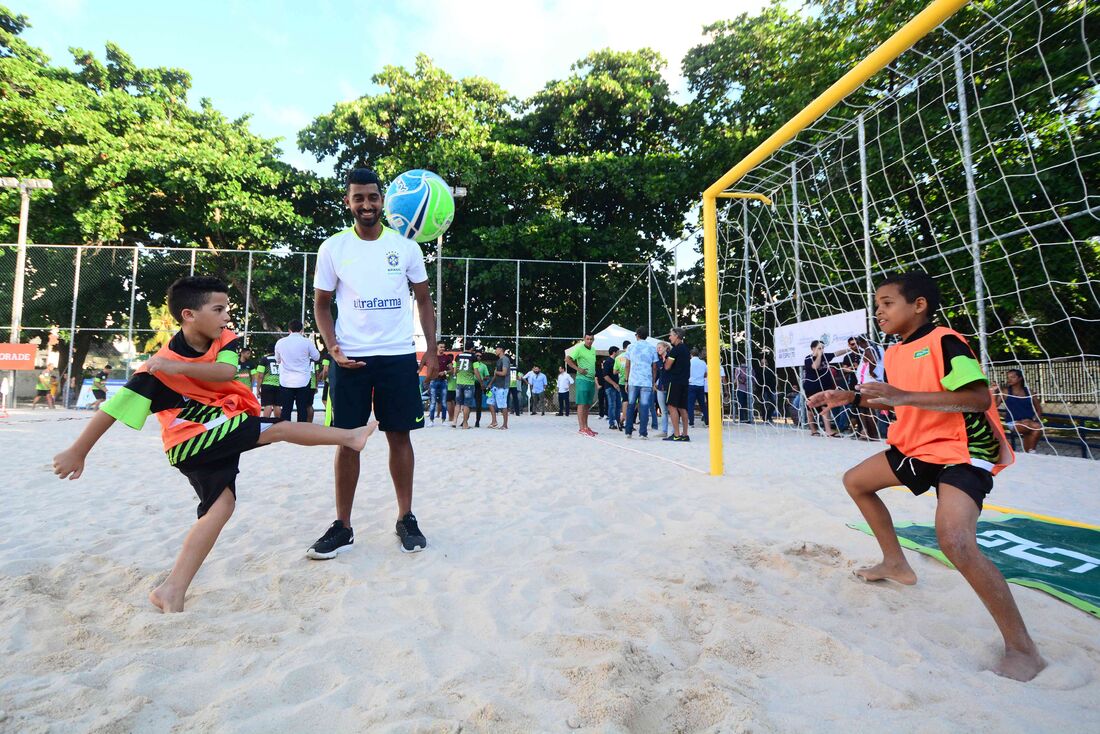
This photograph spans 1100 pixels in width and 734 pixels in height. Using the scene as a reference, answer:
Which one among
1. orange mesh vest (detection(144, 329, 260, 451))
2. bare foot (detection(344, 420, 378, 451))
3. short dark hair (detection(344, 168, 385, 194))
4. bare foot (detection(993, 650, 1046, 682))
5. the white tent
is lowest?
bare foot (detection(993, 650, 1046, 682))

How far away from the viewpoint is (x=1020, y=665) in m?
1.79

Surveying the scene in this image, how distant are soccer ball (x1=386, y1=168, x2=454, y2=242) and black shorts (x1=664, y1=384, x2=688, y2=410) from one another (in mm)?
4415

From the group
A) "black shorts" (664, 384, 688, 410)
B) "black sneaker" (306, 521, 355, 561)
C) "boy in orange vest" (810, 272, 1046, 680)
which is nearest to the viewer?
"boy in orange vest" (810, 272, 1046, 680)

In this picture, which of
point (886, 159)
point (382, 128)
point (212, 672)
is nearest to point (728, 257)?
point (886, 159)

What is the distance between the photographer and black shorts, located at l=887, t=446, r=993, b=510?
80.0 inches

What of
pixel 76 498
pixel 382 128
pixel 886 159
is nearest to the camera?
pixel 76 498

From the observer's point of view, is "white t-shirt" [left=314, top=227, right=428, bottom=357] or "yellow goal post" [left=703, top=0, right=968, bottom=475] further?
"yellow goal post" [left=703, top=0, right=968, bottom=475]

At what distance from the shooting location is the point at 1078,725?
4.98ft

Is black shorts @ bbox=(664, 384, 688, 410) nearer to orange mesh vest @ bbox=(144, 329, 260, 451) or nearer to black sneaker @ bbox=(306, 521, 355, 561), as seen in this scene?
black sneaker @ bbox=(306, 521, 355, 561)

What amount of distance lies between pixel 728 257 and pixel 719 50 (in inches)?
535

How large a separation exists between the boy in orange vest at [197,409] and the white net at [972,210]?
15.3 feet

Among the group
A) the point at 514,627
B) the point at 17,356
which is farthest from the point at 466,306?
the point at 514,627

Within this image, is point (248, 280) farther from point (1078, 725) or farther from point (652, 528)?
point (1078, 725)

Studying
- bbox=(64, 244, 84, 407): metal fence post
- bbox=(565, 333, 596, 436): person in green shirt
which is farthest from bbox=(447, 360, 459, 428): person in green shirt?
bbox=(64, 244, 84, 407): metal fence post
